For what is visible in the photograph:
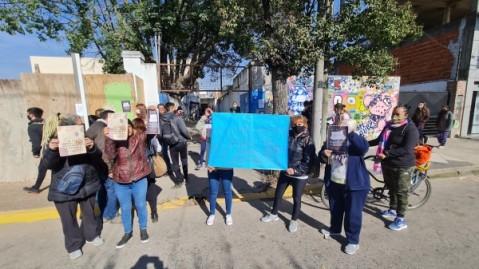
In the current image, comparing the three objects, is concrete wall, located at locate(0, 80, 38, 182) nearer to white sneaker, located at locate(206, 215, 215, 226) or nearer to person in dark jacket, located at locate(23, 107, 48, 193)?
person in dark jacket, located at locate(23, 107, 48, 193)

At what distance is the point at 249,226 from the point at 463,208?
12.5ft

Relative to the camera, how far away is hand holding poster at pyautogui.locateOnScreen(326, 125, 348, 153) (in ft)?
9.72

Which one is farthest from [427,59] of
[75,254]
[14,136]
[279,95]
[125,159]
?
[14,136]

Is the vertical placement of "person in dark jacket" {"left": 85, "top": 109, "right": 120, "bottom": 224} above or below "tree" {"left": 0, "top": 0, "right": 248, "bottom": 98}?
below

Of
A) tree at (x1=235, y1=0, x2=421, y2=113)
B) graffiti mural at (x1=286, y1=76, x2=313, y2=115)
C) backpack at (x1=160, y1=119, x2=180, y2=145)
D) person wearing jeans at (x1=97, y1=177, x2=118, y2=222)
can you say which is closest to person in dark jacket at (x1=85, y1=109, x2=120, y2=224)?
person wearing jeans at (x1=97, y1=177, x2=118, y2=222)

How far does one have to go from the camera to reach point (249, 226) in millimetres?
3777

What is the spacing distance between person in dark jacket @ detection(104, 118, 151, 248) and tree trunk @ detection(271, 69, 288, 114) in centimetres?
316

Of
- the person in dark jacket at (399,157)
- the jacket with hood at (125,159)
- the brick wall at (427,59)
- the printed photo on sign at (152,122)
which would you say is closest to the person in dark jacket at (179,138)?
the printed photo on sign at (152,122)

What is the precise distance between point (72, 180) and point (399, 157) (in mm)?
4277

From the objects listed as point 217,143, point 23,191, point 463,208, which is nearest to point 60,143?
point 217,143

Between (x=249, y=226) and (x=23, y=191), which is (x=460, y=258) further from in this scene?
(x=23, y=191)

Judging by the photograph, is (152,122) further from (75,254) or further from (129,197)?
(75,254)

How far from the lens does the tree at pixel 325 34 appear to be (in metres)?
4.62

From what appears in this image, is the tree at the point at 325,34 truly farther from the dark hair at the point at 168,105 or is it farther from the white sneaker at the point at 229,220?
the white sneaker at the point at 229,220
